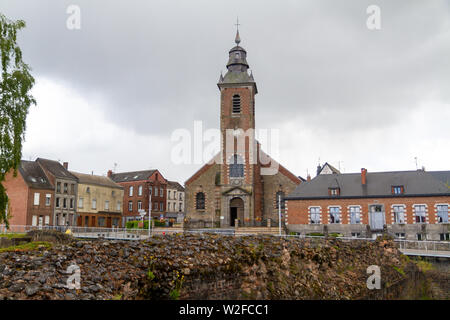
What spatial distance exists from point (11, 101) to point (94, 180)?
1696 inches

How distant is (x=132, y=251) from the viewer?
788 cm

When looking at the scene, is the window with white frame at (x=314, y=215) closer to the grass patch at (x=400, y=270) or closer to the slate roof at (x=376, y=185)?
the slate roof at (x=376, y=185)

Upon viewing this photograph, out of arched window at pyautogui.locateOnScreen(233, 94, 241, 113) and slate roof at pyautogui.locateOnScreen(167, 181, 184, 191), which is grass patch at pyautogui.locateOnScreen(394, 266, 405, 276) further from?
slate roof at pyautogui.locateOnScreen(167, 181, 184, 191)

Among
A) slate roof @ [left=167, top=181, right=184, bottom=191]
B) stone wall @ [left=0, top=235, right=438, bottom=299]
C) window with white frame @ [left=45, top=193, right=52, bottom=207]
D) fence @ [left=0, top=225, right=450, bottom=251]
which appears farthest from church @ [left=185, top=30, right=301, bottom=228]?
stone wall @ [left=0, top=235, right=438, bottom=299]

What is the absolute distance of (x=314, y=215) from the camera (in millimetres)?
40312

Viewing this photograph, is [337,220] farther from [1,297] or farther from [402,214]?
[1,297]

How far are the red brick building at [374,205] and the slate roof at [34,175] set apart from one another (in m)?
32.9

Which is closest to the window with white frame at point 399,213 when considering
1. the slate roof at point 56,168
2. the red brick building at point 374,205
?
the red brick building at point 374,205

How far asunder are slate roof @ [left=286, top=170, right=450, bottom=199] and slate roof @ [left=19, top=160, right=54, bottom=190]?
33096 mm

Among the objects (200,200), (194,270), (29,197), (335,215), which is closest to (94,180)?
(29,197)

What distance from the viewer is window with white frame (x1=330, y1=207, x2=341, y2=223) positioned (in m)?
39.5

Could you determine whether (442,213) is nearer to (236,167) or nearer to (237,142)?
(236,167)
